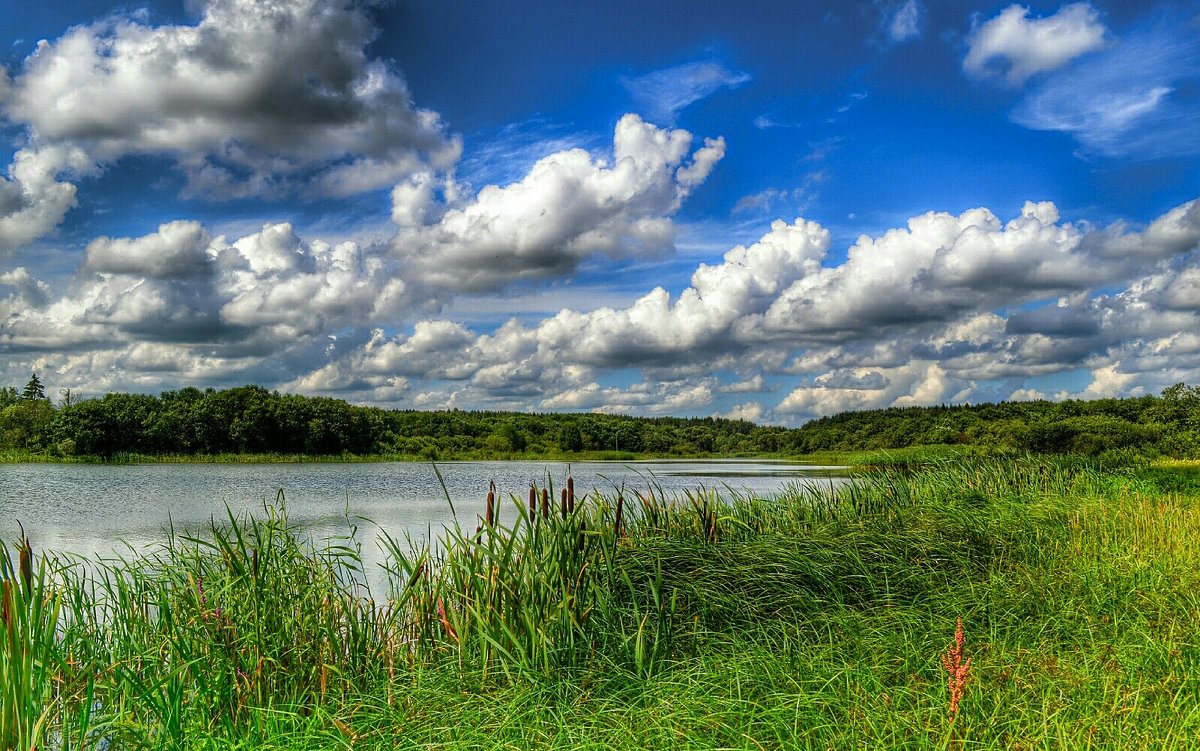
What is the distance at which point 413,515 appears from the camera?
80.2 ft

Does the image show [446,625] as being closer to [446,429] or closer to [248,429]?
[248,429]

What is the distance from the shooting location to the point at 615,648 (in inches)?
229

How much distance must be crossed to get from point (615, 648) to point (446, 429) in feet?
286

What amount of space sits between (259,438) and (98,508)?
50.6 metres

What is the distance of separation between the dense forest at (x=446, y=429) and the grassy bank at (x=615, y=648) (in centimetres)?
3874

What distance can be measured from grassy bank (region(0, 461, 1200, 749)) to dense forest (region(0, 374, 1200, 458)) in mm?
38739

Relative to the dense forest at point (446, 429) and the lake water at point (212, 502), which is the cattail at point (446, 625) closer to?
the lake water at point (212, 502)

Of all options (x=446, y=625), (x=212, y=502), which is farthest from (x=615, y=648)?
(x=212, y=502)

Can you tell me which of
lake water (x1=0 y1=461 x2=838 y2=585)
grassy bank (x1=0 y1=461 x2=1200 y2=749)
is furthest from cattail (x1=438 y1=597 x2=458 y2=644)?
lake water (x1=0 y1=461 x2=838 y2=585)

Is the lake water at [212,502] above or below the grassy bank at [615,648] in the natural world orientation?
below

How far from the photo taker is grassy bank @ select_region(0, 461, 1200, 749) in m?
4.13

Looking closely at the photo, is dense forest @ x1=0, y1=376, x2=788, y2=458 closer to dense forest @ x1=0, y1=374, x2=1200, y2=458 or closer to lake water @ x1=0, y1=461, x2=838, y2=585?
dense forest @ x1=0, y1=374, x2=1200, y2=458

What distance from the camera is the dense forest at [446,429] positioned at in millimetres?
47000

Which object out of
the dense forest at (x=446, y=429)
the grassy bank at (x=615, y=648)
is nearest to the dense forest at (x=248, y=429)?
the dense forest at (x=446, y=429)
